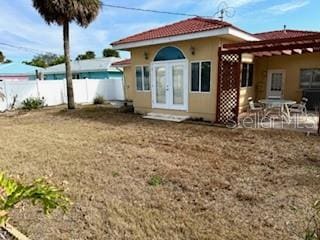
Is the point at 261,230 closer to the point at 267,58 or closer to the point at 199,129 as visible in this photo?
the point at 199,129

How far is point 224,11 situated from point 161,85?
546cm

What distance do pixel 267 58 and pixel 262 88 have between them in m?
1.68

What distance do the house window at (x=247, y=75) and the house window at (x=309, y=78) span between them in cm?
262

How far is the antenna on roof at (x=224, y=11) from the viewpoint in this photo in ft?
46.1

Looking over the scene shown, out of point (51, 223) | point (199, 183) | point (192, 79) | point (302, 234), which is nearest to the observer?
point (302, 234)

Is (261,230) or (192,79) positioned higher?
(192,79)

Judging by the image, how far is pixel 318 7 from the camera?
1357 cm

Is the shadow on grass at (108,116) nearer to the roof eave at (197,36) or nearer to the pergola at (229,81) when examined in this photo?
the roof eave at (197,36)

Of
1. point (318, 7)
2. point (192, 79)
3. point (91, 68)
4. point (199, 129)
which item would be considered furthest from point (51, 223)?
point (91, 68)

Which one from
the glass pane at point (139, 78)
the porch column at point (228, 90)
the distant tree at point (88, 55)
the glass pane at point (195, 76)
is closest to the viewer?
the porch column at point (228, 90)

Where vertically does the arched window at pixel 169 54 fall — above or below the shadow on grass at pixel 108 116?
above

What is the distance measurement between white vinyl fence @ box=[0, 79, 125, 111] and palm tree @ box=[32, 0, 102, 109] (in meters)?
3.86

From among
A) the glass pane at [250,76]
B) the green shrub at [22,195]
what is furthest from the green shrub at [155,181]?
the glass pane at [250,76]

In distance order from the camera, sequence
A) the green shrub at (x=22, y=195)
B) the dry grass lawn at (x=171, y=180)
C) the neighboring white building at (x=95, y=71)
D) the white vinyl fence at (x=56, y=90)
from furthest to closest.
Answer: the neighboring white building at (x=95, y=71) < the white vinyl fence at (x=56, y=90) < the dry grass lawn at (x=171, y=180) < the green shrub at (x=22, y=195)
